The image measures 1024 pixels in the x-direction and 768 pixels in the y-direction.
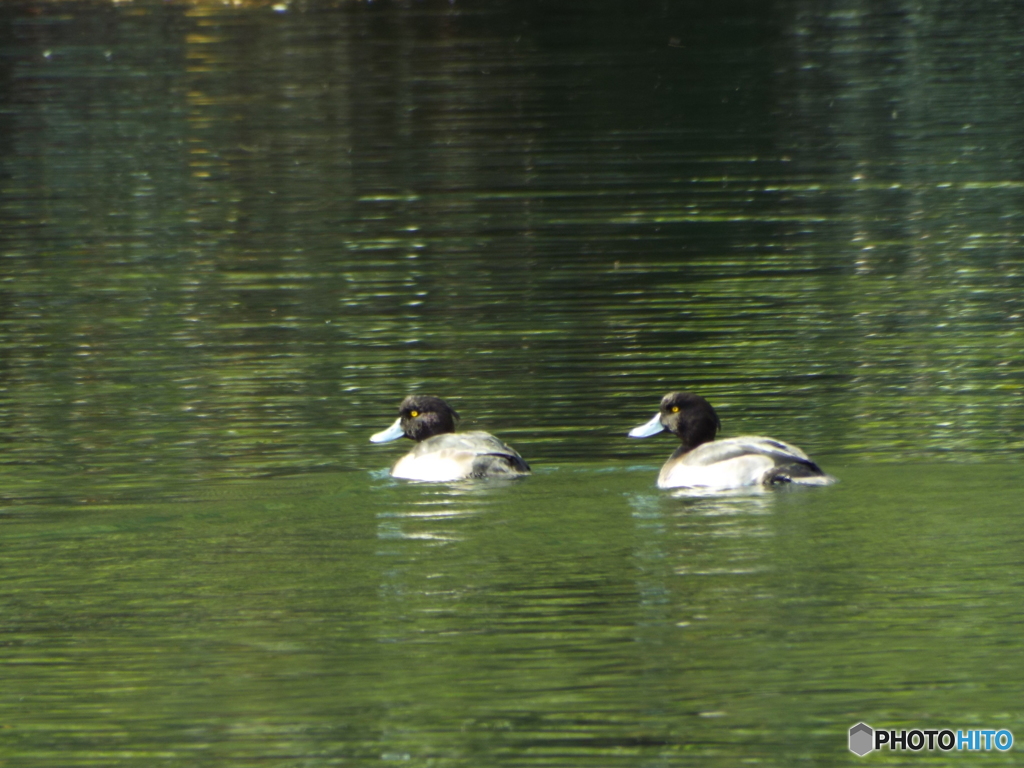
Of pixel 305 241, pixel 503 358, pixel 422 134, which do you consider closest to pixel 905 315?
pixel 503 358

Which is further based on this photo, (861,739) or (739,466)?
(739,466)

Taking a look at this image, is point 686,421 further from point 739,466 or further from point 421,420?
point 421,420

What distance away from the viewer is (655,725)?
28.1 ft

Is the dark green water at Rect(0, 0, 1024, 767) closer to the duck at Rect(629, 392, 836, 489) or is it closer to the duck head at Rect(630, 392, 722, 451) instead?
the duck at Rect(629, 392, 836, 489)

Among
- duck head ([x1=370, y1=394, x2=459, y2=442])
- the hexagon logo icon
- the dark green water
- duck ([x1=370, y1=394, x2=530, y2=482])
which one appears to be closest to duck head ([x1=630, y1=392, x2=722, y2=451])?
the dark green water

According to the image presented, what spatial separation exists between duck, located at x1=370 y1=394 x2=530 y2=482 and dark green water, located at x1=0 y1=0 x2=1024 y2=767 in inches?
10.6

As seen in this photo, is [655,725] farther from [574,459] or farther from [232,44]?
[232,44]

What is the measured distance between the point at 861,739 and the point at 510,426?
6.99m

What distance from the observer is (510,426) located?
15.1 metres

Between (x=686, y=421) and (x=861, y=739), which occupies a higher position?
(x=686, y=421)

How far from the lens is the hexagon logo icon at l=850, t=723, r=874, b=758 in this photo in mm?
8266

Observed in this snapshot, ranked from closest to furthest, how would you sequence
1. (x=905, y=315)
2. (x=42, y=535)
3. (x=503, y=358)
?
(x=42, y=535) → (x=503, y=358) → (x=905, y=315)

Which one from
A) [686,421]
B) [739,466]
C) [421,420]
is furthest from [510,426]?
[739,466]

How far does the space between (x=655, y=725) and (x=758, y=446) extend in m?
4.55
